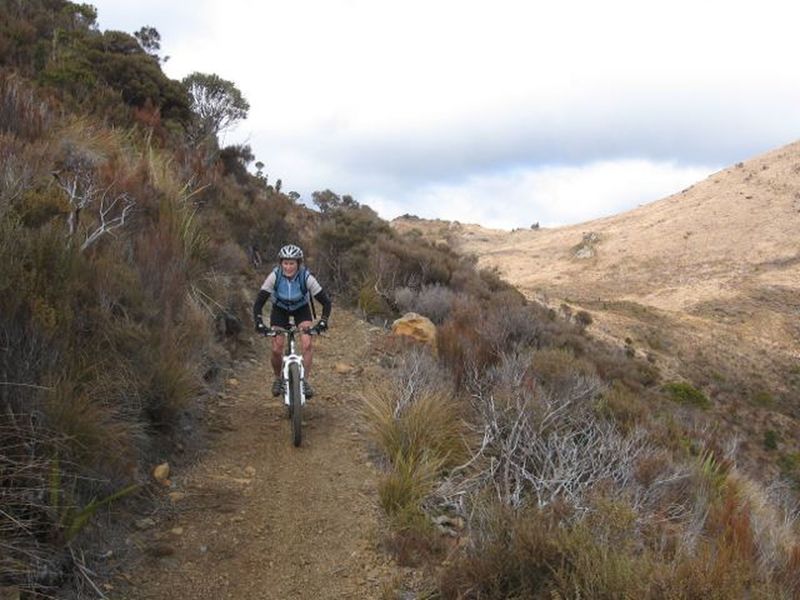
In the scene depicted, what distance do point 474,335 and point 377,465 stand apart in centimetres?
322

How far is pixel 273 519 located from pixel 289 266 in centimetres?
267

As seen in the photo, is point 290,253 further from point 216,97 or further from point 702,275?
point 702,275

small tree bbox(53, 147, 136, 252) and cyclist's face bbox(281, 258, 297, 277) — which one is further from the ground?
small tree bbox(53, 147, 136, 252)

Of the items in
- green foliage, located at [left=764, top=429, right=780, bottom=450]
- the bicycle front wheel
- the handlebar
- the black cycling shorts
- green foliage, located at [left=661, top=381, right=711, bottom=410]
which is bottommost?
green foliage, located at [left=764, top=429, right=780, bottom=450]

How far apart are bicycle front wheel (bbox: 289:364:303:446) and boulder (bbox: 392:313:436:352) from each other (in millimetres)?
3866

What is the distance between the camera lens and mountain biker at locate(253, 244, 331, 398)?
21.2 ft

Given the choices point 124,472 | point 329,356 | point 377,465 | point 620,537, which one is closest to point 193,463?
point 124,472

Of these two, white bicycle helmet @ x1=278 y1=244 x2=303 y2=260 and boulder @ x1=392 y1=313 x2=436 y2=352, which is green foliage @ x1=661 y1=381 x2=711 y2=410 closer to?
boulder @ x1=392 y1=313 x2=436 y2=352

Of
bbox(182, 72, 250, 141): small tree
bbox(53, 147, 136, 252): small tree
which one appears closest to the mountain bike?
bbox(53, 147, 136, 252): small tree

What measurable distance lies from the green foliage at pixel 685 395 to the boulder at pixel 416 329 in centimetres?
1204

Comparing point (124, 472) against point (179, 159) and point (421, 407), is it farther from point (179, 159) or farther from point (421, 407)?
point (179, 159)

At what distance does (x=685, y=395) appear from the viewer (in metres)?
20.4

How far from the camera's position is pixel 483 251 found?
6378 centimetres

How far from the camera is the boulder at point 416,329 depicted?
387 inches
